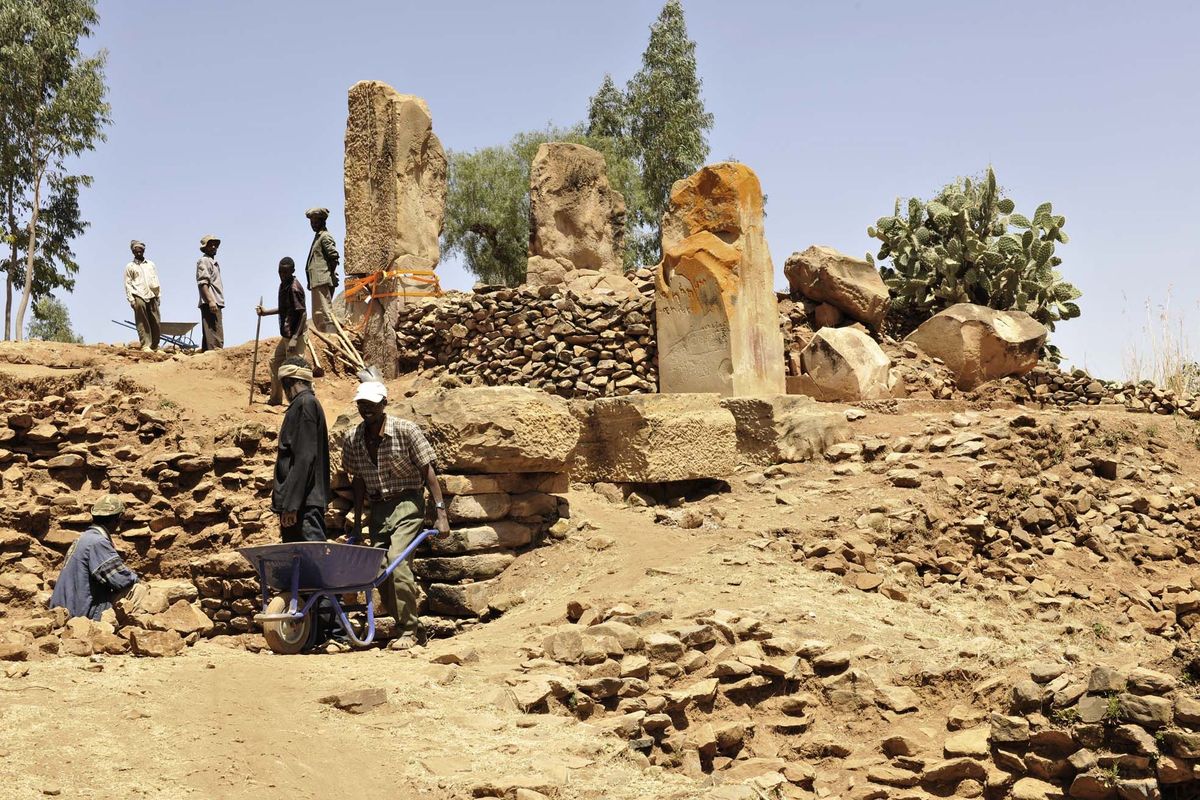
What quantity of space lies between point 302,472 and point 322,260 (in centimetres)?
622

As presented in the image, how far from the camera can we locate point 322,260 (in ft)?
39.9

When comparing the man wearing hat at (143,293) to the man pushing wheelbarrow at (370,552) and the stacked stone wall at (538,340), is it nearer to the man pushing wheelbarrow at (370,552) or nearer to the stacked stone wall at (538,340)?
the stacked stone wall at (538,340)

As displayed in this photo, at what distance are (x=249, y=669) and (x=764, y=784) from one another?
91.8 inches

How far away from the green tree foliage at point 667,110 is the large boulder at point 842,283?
1316cm

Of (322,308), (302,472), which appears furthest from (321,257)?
(302,472)

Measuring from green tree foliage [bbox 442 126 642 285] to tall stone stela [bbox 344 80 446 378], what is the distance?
38.9 feet

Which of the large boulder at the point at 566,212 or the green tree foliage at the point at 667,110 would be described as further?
the green tree foliage at the point at 667,110

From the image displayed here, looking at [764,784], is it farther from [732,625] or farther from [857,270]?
[857,270]

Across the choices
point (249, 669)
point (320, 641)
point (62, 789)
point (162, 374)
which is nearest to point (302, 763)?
point (62, 789)

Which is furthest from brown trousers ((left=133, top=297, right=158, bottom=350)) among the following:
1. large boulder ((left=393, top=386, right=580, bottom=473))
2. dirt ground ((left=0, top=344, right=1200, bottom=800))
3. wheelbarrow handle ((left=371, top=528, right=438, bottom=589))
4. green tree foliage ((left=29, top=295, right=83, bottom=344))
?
green tree foliage ((left=29, top=295, right=83, bottom=344))

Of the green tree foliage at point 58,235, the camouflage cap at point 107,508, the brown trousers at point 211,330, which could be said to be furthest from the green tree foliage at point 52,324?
the camouflage cap at point 107,508

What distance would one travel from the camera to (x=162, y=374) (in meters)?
11.5

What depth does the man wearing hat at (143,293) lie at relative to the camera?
1345 centimetres

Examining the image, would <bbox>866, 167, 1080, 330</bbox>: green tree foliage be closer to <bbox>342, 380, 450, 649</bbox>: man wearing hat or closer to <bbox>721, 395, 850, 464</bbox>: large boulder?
<bbox>721, 395, 850, 464</bbox>: large boulder
